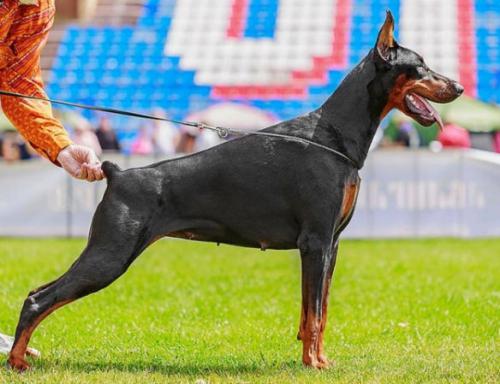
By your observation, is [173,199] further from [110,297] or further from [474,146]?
[474,146]

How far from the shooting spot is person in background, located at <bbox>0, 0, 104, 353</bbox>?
5801 millimetres

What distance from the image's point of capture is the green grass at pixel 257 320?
5742 mm

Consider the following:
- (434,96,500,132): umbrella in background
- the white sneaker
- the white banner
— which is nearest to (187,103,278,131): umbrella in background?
(434,96,500,132): umbrella in background

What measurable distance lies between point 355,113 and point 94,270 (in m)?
1.65

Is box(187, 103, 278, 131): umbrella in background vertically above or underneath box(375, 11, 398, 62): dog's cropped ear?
underneath

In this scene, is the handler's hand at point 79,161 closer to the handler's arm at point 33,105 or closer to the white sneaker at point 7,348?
the handler's arm at point 33,105

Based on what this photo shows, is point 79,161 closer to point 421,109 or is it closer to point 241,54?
point 421,109

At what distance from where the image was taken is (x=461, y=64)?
24219 mm

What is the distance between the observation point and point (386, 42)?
18.8 ft

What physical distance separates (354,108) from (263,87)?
18.5m

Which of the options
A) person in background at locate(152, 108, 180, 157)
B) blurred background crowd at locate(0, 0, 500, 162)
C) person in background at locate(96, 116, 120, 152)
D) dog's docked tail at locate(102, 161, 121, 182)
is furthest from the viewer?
blurred background crowd at locate(0, 0, 500, 162)

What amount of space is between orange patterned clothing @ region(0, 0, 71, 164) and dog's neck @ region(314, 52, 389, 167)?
145 cm

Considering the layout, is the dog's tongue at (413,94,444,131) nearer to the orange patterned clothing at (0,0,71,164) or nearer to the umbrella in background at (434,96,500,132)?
the orange patterned clothing at (0,0,71,164)

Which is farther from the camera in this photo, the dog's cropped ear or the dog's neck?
the dog's neck
